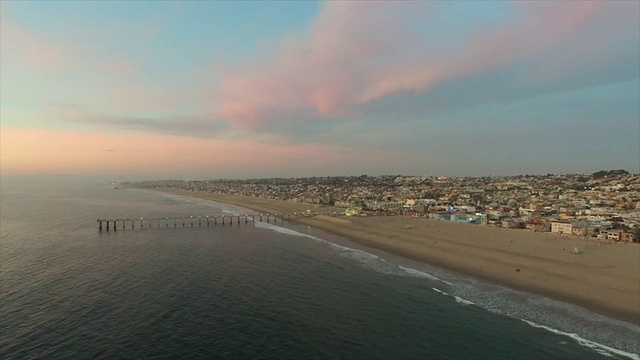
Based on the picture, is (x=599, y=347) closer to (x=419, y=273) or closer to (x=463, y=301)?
(x=463, y=301)

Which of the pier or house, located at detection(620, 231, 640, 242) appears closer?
house, located at detection(620, 231, 640, 242)

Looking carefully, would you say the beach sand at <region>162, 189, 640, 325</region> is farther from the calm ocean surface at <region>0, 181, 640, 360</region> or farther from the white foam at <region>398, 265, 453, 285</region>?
the white foam at <region>398, 265, 453, 285</region>

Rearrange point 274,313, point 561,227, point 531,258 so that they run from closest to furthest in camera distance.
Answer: point 274,313
point 531,258
point 561,227

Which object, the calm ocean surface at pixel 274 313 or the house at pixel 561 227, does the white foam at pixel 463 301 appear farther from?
the house at pixel 561 227

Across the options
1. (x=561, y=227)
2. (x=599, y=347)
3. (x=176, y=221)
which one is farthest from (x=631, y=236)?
(x=176, y=221)

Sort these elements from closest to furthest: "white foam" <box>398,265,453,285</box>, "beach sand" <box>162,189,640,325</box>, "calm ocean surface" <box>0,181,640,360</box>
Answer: "calm ocean surface" <box>0,181,640,360</box> → "beach sand" <box>162,189,640,325</box> → "white foam" <box>398,265,453,285</box>

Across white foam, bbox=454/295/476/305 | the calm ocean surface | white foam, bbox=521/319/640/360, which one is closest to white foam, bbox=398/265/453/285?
the calm ocean surface

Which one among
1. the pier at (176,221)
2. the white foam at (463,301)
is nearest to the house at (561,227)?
the white foam at (463,301)
